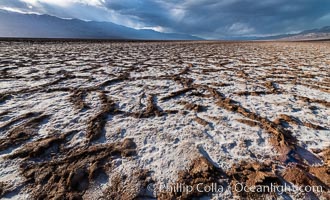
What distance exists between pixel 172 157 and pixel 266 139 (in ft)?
2.67

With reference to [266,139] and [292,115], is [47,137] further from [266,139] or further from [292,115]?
[292,115]

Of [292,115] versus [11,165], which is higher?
[292,115]

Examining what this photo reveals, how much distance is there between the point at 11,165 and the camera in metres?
1.21

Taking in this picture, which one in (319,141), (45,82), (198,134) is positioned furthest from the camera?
(45,82)

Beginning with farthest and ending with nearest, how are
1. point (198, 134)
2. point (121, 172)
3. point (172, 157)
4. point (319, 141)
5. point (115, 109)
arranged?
point (115, 109), point (198, 134), point (319, 141), point (172, 157), point (121, 172)

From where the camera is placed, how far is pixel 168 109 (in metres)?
2.09

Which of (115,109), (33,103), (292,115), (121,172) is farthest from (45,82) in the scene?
(292,115)

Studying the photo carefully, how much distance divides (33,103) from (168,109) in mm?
1593

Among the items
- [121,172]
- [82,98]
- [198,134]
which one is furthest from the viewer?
[82,98]

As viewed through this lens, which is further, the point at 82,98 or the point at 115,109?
the point at 82,98

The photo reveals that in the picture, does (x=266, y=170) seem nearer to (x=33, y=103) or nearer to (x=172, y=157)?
(x=172, y=157)

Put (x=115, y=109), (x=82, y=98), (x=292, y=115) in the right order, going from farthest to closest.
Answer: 1. (x=82, y=98)
2. (x=115, y=109)
3. (x=292, y=115)

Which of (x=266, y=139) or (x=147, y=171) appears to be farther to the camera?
(x=266, y=139)

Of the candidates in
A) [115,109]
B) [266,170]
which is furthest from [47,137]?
[266,170]
